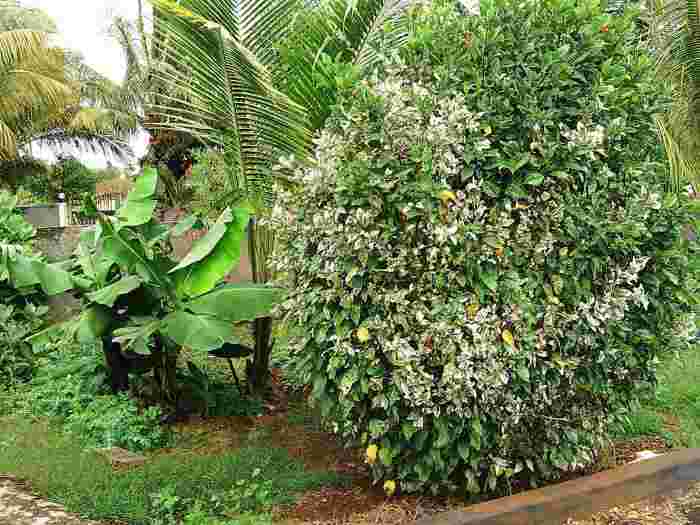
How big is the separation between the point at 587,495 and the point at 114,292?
3273 millimetres

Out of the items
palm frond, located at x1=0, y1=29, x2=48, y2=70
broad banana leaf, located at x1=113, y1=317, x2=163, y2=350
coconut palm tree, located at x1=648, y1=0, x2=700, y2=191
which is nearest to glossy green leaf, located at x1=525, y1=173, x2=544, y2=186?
broad banana leaf, located at x1=113, y1=317, x2=163, y2=350

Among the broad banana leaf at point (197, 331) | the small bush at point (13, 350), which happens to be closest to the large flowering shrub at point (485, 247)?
the broad banana leaf at point (197, 331)

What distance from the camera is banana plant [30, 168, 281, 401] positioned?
4.20 metres

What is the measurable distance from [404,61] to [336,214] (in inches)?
39.9

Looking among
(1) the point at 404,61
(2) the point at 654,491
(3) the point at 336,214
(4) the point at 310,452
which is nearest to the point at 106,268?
(4) the point at 310,452

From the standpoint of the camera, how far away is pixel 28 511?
12.0ft

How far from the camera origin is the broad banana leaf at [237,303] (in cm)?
433

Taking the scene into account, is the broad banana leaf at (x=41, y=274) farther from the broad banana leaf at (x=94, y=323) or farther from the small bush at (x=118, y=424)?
the small bush at (x=118, y=424)

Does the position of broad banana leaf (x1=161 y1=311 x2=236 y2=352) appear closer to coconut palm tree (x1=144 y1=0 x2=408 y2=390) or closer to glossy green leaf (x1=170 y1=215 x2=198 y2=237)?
coconut palm tree (x1=144 y1=0 x2=408 y2=390)

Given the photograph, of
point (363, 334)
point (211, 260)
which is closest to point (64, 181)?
point (211, 260)

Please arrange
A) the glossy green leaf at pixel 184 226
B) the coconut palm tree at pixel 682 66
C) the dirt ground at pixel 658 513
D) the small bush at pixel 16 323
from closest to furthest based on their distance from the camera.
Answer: the dirt ground at pixel 658 513 < the glossy green leaf at pixel 184 226 < the small bush at pixel 16 323 < the coconut palm tree at pixel 682 66

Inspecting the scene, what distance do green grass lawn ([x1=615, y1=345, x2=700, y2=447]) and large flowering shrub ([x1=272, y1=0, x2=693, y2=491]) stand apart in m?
0.86

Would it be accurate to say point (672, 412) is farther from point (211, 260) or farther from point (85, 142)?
point (85, 142)

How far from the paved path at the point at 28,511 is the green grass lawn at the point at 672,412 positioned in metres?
3.45
